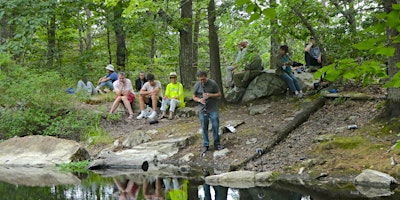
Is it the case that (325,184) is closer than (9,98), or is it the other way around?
(325,184)

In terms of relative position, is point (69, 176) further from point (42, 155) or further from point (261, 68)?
point (261, 68)

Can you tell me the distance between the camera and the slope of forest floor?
27.6 feet

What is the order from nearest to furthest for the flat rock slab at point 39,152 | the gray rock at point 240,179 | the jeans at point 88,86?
the gray rock at point 240,179 → the flat rock slab at point 39,152 → the jeans at point 88,86

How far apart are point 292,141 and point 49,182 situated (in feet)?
16.2

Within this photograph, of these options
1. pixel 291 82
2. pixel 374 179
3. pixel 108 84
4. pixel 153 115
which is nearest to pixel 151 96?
pixel 153 115

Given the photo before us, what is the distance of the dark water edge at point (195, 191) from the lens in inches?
270

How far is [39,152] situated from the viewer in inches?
466

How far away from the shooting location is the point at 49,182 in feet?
29.6

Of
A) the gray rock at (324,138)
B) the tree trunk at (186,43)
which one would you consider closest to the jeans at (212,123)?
the gray rock at (324,138)

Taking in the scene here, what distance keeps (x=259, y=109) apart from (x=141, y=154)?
3409 millimetres

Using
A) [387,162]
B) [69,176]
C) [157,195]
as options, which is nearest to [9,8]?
[69,176]

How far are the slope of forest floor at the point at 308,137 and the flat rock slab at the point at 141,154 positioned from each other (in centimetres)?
28

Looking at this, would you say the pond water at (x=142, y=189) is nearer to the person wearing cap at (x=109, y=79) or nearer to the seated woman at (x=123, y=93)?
the seated woman at (x=123, y=93)

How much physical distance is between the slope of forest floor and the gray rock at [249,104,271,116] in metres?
0.11
